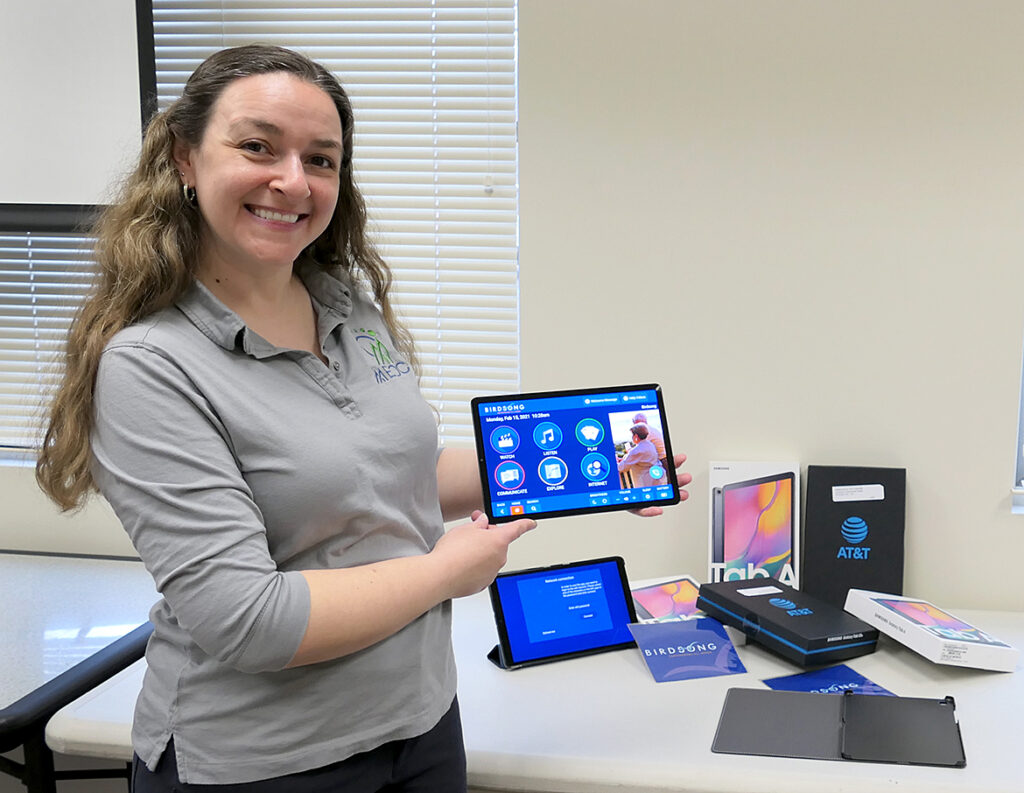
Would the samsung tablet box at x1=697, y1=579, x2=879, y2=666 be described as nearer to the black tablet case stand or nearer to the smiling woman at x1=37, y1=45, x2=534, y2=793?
the black tablet case stand

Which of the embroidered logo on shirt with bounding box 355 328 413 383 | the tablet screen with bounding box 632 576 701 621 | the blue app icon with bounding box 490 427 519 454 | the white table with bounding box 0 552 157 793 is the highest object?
the embroidered logo on shirt with bounding box 355 328 413 383

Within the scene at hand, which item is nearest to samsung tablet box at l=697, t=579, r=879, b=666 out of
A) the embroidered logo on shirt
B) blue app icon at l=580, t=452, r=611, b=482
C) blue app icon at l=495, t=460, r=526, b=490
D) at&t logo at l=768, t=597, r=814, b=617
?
at&t logo at l=768, t=597, r=814, b=617

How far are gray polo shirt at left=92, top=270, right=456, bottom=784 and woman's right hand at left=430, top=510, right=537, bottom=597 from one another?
0.06 meters

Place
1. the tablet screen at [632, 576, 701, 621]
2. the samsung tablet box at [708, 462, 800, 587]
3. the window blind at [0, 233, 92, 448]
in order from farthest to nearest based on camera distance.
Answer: the window blind at [0, 233, 92, 448] < the samsung tablet box at [708, 462, 800, 587] < the tablet screen at [632, 576, 701, 621]

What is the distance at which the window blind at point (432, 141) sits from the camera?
209 cm

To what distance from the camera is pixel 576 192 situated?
205 cm

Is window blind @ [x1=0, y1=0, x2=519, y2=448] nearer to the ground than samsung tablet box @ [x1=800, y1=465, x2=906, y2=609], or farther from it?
farther from it

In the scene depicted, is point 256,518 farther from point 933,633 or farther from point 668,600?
point 933,633

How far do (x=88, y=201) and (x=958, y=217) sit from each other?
6.27 feet

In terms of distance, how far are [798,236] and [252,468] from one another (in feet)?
4.53

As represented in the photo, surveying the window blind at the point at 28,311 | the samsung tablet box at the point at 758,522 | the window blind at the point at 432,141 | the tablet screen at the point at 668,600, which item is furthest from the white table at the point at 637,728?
the window blind at the point at 28,311

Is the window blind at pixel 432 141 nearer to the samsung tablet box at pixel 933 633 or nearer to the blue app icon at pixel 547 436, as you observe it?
the blue app icon at pixel 547 436

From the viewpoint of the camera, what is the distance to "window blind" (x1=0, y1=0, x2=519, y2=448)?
2.09m

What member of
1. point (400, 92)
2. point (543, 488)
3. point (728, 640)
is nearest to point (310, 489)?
point (543, 488)
